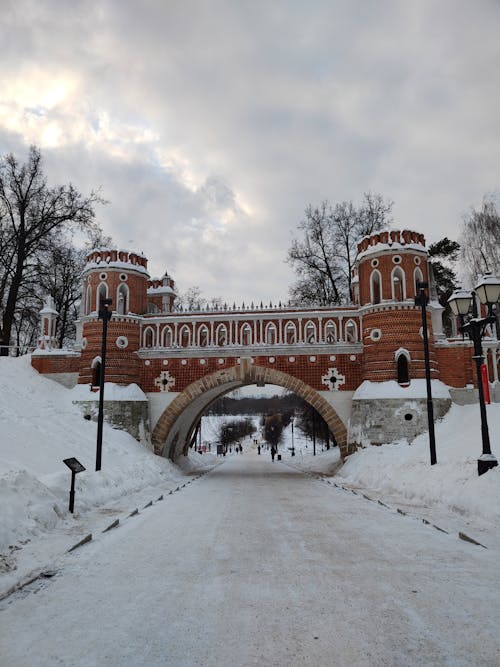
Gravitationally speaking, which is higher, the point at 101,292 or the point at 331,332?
the point at 101,292

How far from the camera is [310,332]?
22703 millimetres

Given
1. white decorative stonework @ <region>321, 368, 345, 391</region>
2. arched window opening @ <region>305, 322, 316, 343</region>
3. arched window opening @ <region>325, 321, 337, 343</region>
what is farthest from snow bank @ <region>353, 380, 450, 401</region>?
arched window opening @ <region>305, 322, 316, 343</region>

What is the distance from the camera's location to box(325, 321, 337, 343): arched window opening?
22156mm

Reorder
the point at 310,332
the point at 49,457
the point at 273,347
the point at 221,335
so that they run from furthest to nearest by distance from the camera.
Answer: the point at 221,335 < the point at 310,332 < the point at 273,347 < the point at 49,457

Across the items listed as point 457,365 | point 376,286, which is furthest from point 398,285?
point 457,365

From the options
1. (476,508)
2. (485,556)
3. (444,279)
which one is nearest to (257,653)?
(485,556)

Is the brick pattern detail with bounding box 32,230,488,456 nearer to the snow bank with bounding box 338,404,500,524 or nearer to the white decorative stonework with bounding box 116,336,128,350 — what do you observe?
the white decorative stonework with bounding box 116,336,128,350

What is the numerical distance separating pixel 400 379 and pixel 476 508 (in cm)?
1160

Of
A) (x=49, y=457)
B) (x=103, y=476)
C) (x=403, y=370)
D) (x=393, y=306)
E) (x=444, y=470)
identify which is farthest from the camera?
(x=403, y=370)

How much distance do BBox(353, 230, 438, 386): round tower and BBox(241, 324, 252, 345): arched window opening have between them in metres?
4.88

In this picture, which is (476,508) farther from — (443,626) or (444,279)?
(444,279)

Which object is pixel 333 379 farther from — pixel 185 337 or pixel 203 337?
pixel 185 337

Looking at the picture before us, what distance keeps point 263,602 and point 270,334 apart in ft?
59.2

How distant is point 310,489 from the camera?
1593 centimetres
